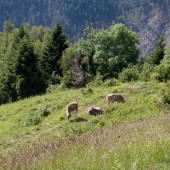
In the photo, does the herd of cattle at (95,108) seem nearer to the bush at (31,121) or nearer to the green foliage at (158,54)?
the bush at (31,121)

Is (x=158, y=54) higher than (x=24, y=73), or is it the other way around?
(x=158, y=54)

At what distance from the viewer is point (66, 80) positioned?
5322cm

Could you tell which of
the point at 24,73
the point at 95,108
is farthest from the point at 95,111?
the point at 24,73

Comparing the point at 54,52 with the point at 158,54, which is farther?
the point at 158,54

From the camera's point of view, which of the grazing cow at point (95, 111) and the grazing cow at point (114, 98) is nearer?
the grazing cow at point (95, 111)

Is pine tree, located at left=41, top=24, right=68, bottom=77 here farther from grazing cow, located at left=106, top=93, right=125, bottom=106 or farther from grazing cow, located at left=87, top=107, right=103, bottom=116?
grazing cow, located at left=87, top=107, right=103, bottom=116

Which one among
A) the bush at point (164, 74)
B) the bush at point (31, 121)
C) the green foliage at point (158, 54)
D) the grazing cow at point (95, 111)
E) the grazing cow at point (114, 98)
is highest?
the green foliage at point (158, 54)

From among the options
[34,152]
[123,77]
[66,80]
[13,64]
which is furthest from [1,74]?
[34,152]

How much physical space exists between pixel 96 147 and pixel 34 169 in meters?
1.39

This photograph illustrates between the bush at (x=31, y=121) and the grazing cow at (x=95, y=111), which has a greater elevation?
the grazing cow at (x=95, y=111)

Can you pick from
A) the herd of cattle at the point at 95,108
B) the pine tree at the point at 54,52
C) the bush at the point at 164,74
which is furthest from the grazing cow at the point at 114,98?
the pine tree at the point at 54,52

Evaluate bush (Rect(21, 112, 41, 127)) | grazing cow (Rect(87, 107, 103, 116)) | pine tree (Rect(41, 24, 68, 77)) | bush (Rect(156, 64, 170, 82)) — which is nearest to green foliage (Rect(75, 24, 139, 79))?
pine tree (Rect(41, 24, 68, 77))

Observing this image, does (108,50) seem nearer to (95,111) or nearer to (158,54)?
(158,54)

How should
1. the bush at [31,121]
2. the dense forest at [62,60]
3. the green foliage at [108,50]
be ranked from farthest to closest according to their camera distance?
the green foliage at [108,50], the dense forest at [62,60], the bush at [31,121]
